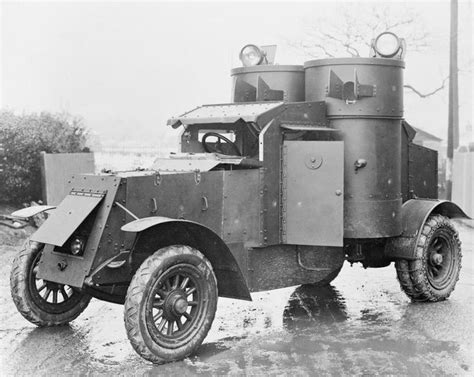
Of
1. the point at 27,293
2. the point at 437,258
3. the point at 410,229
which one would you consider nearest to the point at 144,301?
the point at 27,293

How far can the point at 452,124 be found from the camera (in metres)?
21.2

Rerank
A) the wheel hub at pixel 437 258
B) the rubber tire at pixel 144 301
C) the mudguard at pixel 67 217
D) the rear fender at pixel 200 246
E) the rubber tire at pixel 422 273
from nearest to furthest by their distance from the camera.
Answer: the rubber tire at pixel 144 301 < the mudguard at pixel 67 217 < the rear fender at pixel 200 246 < the rubber tire at pixel 422 273 < the wheel hub at pixel 437 258

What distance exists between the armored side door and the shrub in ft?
28.8

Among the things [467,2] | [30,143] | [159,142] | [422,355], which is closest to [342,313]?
[422,355]

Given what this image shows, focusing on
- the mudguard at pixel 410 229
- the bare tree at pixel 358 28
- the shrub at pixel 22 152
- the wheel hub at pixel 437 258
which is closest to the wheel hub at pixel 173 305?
the mudguard at pixel 410 229

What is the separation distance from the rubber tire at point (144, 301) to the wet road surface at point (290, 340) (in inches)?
4.4

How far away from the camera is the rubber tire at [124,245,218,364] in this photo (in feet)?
19.5

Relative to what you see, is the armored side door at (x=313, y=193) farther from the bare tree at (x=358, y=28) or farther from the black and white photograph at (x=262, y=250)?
the bare tree at (x=358, y=28)

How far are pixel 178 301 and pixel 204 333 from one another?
1.31 feet

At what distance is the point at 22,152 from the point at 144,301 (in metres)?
9.77

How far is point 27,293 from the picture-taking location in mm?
7047

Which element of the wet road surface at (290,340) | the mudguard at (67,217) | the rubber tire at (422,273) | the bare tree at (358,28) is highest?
the bare tree at (358,28)

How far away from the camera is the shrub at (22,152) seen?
583 inches

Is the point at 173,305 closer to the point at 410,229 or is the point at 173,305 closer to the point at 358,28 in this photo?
the point at 410,229
